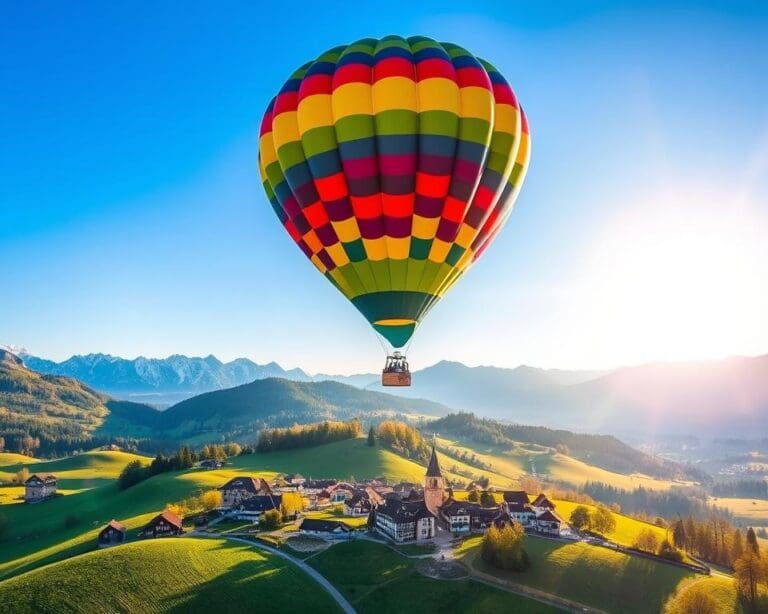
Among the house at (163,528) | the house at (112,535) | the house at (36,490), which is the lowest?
the house at (36,490)

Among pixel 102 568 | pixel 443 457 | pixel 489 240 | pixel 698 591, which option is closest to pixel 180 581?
pixel 102 568

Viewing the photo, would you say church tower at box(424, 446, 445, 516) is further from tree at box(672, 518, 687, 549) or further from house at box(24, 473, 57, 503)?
house at box(24, 473, 57, 503)

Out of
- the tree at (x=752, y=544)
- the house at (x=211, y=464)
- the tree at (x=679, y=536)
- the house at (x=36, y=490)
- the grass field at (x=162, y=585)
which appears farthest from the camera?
the house at (x=211, y=464)

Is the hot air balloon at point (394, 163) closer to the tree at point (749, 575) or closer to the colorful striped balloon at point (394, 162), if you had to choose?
the colorful striped balloon at point (394, 162)

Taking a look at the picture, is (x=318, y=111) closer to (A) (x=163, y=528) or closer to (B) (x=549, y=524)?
(A) (x=163, y=528)

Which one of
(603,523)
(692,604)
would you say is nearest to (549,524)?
(603,523)

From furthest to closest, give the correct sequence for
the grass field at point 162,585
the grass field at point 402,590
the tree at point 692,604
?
the grass field at point 402,590 < the tree at point 692,604 < the grass field at point 162,585

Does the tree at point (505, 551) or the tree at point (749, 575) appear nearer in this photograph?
the tree at point (749, 575)

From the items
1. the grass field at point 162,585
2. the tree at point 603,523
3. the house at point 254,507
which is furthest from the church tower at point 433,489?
the grass field at point 162,585
